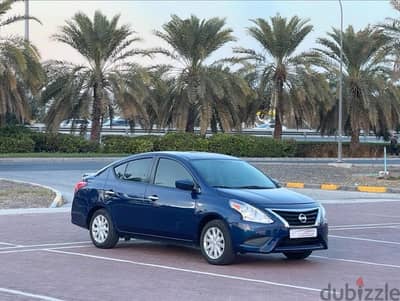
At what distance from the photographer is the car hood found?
11.4 m

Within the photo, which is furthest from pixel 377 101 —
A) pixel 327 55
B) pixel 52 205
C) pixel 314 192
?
pixel 52 205

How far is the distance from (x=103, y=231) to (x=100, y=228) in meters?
0.10

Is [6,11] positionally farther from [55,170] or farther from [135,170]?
[135,170]

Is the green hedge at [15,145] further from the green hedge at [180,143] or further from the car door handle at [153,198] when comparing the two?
the car door handle at [153,198]

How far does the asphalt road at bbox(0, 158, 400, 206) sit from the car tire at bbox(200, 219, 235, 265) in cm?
1063

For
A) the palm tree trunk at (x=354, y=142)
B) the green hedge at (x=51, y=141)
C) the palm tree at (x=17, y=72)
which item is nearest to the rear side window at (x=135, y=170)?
the palm tree at (x=17, y=72)

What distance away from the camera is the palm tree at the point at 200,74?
151 feet

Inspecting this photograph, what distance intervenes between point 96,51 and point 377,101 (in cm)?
1653

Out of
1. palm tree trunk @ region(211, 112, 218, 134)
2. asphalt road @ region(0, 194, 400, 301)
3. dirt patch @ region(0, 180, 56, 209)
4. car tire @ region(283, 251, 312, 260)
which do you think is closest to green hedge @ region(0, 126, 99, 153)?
palm tree trunk @ region(211, 112, 218, 134)

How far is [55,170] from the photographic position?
108ft

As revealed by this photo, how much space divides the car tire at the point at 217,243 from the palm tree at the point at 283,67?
36475 mm

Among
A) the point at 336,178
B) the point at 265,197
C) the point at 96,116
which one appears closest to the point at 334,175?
the point at 336,178

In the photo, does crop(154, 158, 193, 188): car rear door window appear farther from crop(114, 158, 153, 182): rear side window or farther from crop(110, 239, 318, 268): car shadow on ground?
crop(110, 239, 318, 268): car shadow on ground

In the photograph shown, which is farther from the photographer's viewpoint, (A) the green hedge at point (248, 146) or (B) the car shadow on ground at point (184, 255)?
(A) the green hedge at point (248, 146)
